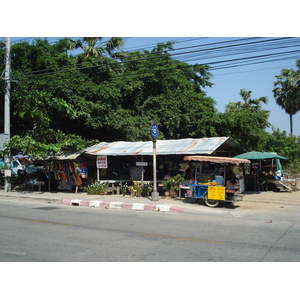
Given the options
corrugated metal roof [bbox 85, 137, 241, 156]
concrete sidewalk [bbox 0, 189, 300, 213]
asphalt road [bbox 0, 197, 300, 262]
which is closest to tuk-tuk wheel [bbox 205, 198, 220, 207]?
concrete sidewalk [bbox 0, 189, 300, 213]

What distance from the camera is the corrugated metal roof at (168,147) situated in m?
14.3

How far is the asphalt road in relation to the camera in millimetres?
5621

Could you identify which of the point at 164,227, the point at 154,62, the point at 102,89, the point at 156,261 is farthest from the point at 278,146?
the point at 156,261

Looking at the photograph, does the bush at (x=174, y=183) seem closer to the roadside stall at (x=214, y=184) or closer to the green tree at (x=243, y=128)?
the roadside stall at (x=214, y=184)

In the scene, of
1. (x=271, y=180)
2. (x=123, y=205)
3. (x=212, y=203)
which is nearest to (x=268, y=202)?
(x=212, y=203)

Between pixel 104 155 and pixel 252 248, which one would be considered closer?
pixel 252 248

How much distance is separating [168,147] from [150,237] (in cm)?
895

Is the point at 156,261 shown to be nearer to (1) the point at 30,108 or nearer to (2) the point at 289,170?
(1) the point at 30,108

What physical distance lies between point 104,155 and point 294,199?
32.0 ft

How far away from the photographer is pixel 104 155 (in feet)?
53.8

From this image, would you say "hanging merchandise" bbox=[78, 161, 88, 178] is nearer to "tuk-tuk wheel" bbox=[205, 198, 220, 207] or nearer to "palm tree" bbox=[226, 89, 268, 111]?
"tuk-tuk wheel" bbox=[205, 198, 220, 207]

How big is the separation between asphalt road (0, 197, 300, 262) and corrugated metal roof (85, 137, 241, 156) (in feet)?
13.4

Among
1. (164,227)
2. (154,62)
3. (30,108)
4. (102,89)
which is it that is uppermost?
(154,62)

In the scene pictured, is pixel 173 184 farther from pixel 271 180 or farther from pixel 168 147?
pixel 271 180
